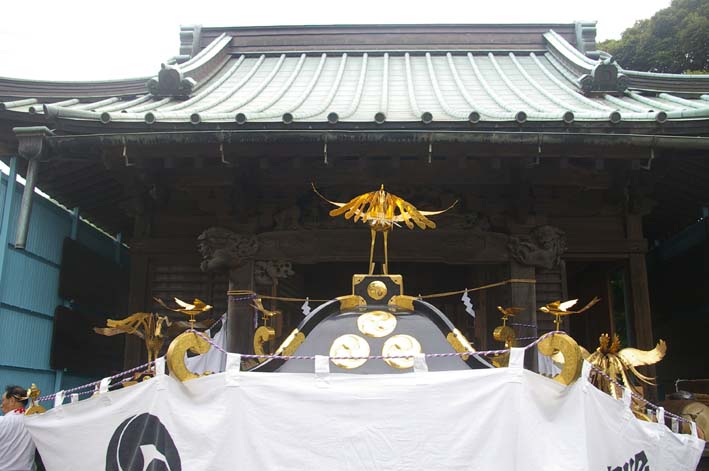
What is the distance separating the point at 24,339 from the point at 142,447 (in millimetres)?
3906

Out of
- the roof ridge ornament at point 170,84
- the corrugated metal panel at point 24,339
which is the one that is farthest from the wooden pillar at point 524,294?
the corrugated metal panel at point 24,339

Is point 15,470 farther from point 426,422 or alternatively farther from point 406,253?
point 406,253

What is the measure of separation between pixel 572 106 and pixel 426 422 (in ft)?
16.1

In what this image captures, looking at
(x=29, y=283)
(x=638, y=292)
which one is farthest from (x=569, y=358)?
(x=29, y=283)

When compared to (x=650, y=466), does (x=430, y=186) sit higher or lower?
higher

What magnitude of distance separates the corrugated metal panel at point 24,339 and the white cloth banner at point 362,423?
3.27m

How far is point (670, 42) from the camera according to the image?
20281 millimetres

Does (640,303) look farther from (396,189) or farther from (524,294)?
(396,189)

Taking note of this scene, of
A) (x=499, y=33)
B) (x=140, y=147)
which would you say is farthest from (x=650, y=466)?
(x=499, y=33)

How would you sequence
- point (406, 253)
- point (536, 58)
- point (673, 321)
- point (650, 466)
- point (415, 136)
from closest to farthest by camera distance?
point (650, 466) → point (415, 136) → point (406, 253) → point (536, 58) → point (673, 321)

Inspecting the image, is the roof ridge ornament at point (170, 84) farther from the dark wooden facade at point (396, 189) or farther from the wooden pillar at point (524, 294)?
the wooden pillar at point (524, 294)

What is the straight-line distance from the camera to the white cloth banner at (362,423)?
12.1 ft

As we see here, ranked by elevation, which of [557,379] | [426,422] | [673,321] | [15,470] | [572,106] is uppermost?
[572,106]

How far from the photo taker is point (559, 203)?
24.9 feet
